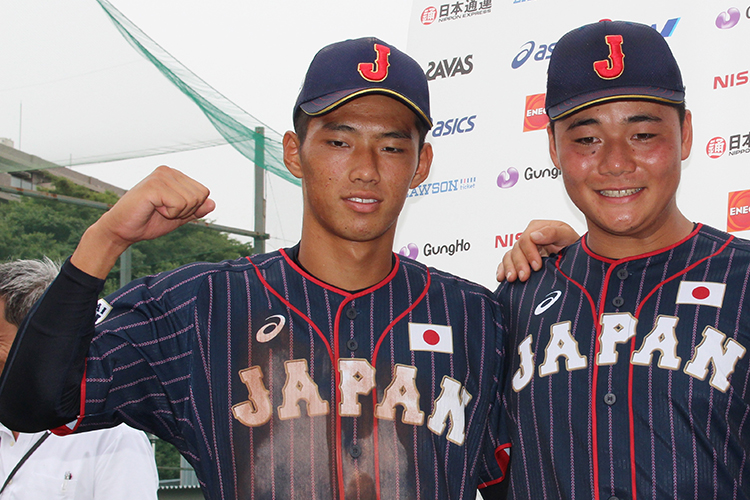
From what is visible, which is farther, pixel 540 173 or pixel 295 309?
pixel 540 173

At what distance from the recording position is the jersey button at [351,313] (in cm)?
185

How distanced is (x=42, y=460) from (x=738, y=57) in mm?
3395

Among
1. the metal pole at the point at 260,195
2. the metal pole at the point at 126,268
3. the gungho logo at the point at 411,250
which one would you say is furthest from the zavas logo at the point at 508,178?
the metal pole at the point at 126,268

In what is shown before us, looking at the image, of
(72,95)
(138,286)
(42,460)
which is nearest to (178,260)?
(72,95)

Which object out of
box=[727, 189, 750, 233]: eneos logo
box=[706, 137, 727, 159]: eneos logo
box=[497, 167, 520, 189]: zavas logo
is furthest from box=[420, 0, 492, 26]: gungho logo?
box=[727, 189, 750, 233]: eneos logo

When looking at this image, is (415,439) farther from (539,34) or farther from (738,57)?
(539,34)

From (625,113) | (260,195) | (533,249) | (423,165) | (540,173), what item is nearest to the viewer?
(625,113)

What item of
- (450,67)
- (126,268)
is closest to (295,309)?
(450,67)

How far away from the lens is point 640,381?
1753 mm

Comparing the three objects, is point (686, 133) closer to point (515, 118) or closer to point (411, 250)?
point (515, 118)

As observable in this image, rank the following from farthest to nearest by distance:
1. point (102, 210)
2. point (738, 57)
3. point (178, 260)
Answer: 1. point (178, 260)
2. point (102, 210)
3. point (738, 57)

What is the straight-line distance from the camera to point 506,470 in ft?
6.63

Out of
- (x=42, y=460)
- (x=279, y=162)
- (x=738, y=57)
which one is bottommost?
(x=42, y=460)

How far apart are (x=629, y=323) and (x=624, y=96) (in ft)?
1.87
